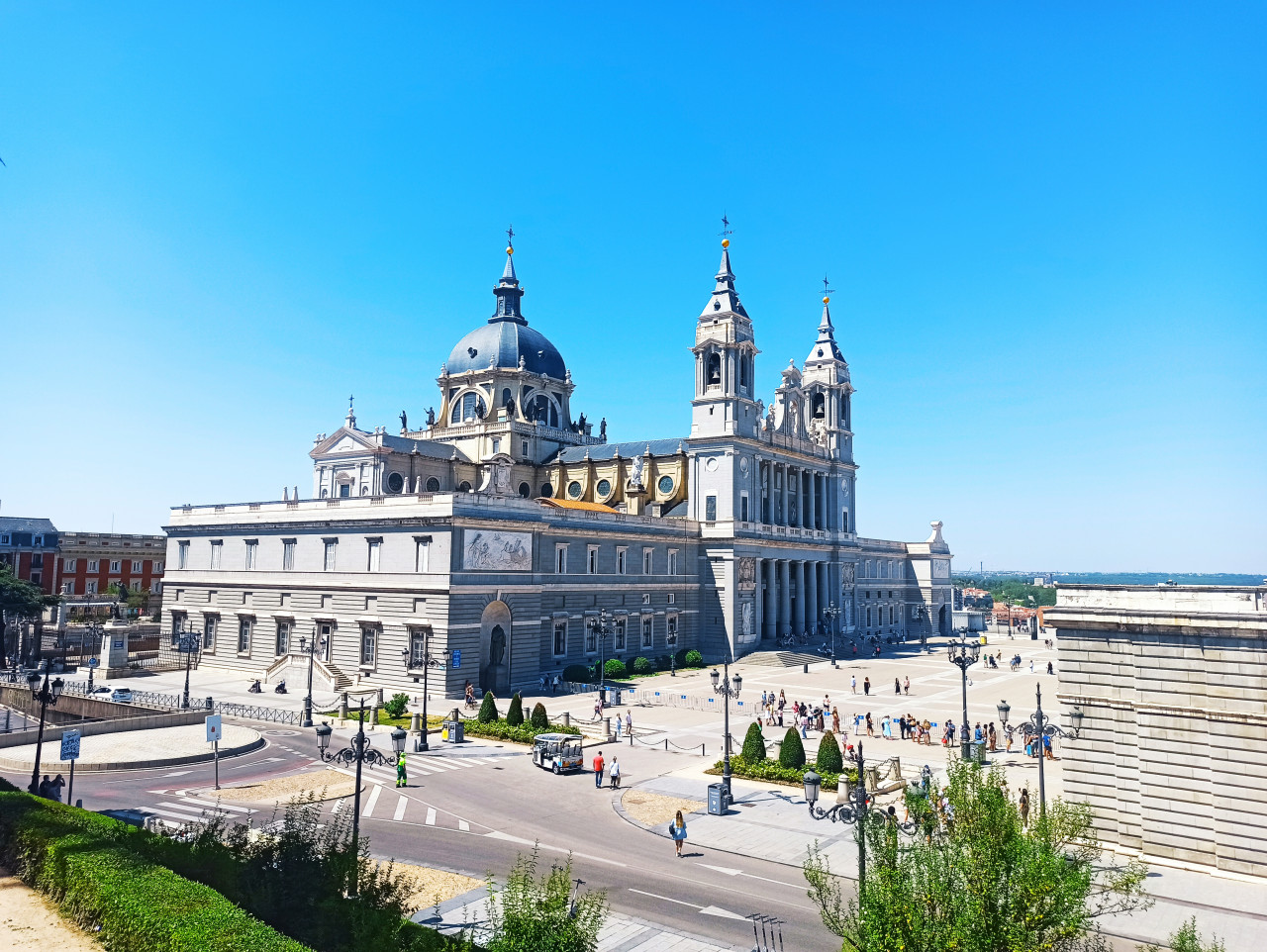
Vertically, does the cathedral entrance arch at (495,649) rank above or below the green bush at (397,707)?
above

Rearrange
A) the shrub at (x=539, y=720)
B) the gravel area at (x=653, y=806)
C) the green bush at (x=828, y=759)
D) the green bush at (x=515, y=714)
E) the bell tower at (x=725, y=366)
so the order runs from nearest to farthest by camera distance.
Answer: the gravel area at (x=653, y=806) < the green bush at (x=828, y=759) < the shrub at (x=539, y=720) < the green bush at (x=515, y=714) < the bell tower at (x=725, y=366)

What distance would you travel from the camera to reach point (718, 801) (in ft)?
93.4

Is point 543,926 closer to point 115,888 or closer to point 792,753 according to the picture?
point 115,888

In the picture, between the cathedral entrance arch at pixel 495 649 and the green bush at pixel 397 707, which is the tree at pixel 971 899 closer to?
the green bush at pixel 397 707

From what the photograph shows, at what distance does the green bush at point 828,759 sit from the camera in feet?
108

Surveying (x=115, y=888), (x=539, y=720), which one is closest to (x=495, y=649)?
(x=539, y=720)

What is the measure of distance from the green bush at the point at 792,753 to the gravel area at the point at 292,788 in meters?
15.6

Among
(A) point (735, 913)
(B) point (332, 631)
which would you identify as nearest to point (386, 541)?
(B) point (332, 631)

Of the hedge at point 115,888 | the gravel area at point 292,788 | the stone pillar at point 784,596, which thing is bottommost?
the gravel area at point 292,788

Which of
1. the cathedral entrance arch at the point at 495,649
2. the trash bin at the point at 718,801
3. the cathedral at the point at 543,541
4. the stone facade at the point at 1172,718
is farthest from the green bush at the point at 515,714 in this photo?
the stone facade at the point at 1172,718

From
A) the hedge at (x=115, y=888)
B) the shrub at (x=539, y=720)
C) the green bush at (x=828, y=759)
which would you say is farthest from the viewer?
the shrub at (x=539, y=720)

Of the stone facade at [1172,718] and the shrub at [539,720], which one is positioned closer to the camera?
the stone facade at [1172,718]

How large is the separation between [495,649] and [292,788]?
920 inches

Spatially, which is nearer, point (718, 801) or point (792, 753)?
point (718, 801)
